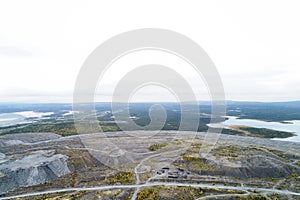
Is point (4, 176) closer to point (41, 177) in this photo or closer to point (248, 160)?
point (41, 177)

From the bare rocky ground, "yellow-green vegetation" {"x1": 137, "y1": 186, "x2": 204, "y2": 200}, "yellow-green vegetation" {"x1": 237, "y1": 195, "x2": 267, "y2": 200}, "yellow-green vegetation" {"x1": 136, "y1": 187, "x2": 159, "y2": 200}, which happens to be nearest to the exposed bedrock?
the bare rocky ground

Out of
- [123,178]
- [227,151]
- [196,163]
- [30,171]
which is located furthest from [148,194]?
[227,151]

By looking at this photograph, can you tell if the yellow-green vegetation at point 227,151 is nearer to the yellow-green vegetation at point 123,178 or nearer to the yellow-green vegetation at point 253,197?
the yellow-green vegetation at point 253,197

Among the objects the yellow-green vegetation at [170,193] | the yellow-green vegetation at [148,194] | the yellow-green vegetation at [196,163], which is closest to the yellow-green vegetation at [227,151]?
the yellow-green vegetation at [196,163]

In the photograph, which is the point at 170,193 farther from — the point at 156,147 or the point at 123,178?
the point at 156,147

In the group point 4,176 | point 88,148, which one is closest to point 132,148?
point 88,148

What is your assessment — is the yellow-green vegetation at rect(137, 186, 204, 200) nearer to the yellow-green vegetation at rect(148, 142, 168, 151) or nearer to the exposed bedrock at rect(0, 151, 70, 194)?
the exposed bedrock at rect(0, 151, 70, 194)
